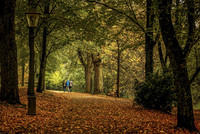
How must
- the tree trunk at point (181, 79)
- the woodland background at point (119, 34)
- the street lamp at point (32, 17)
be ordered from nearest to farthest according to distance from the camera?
the tree trunk at point (181, 79)
the woodland background at point (119, 34)
the street lamp at point (32, 17)

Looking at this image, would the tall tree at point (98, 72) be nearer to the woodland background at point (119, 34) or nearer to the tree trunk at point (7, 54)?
the woodland background at point (119, 34)

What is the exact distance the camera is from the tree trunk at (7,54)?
9266mm

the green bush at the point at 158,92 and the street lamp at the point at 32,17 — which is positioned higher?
the street lamp at the point at 32,17

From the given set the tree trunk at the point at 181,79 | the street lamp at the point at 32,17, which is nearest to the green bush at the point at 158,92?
the tree trunk at the point at 181,79

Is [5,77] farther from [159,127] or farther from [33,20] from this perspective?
[159,127]

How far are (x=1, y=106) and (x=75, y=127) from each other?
3.68 m

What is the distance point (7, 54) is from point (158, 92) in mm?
8246

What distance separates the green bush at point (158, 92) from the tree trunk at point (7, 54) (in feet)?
23.3

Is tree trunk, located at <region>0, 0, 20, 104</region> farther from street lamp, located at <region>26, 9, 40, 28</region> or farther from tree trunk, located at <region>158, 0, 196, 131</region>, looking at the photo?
tree trunk, located at <region>158, 0, 196, 131</region>

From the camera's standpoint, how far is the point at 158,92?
10.7 meters

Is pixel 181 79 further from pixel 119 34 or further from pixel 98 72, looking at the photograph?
pixel 98 72

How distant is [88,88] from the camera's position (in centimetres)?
2727

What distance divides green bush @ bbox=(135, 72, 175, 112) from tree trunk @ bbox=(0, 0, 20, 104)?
279 inches

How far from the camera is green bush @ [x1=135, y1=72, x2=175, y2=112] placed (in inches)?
418
